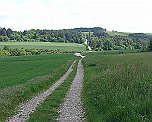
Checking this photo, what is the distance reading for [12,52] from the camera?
17512 cm

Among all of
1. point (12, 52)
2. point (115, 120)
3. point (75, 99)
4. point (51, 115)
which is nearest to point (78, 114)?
point (51, 115)

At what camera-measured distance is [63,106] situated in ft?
68.0

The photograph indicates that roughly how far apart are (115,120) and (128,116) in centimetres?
99

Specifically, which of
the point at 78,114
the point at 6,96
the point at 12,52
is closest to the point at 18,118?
the point at 78,114

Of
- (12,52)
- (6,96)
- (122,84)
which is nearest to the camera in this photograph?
(122,84)

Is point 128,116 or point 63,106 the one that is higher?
point 128,116

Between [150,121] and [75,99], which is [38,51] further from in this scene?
[150,121]

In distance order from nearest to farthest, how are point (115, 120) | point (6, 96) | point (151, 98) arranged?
1. point (115, 120)
2. point (151, 98)
3. point (6, 96)

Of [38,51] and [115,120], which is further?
[38,51]

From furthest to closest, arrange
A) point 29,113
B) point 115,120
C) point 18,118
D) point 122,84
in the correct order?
point 122,84 < point 29,113 < point 18,118 < point 115,120

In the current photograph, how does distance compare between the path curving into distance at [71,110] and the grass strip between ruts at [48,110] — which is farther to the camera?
the grass strip between ruts at [48,110]

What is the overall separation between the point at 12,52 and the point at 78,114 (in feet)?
528

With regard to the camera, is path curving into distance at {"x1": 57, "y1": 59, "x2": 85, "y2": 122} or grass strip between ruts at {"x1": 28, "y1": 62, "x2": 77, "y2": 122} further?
grass strip between ruts at {"x1": 28, "y1": 62, "x2": 77, "y2": 122}

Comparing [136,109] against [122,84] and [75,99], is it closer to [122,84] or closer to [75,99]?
[122,84]
